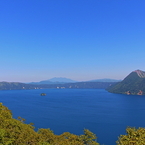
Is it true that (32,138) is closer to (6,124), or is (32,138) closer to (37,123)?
(6,124)

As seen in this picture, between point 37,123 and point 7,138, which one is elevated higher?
point 7,138

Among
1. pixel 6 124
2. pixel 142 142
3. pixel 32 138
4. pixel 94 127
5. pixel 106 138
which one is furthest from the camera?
pixel 94 127

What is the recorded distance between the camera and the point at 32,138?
21.8 meters

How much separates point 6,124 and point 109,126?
141 ft

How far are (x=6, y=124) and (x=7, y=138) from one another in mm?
4636

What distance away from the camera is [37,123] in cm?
6244

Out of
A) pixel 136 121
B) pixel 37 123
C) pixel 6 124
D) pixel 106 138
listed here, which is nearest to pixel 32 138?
pixel 6 124

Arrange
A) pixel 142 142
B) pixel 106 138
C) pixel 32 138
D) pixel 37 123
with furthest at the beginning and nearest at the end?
pixel 37 123 < pixel 106 138 < pixel 32 138 < pixel 142 142

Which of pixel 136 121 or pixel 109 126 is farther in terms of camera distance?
pixel 136 121

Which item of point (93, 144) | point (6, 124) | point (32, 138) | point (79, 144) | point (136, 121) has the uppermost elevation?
point (6, 124)

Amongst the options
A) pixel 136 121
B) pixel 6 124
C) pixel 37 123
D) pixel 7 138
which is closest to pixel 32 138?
pixel 7 138

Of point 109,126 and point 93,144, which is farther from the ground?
point 93,144

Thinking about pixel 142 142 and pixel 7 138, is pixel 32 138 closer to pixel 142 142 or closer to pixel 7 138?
pixel 7 138

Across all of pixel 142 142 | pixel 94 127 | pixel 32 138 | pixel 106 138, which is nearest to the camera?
→ pixel 142 142
